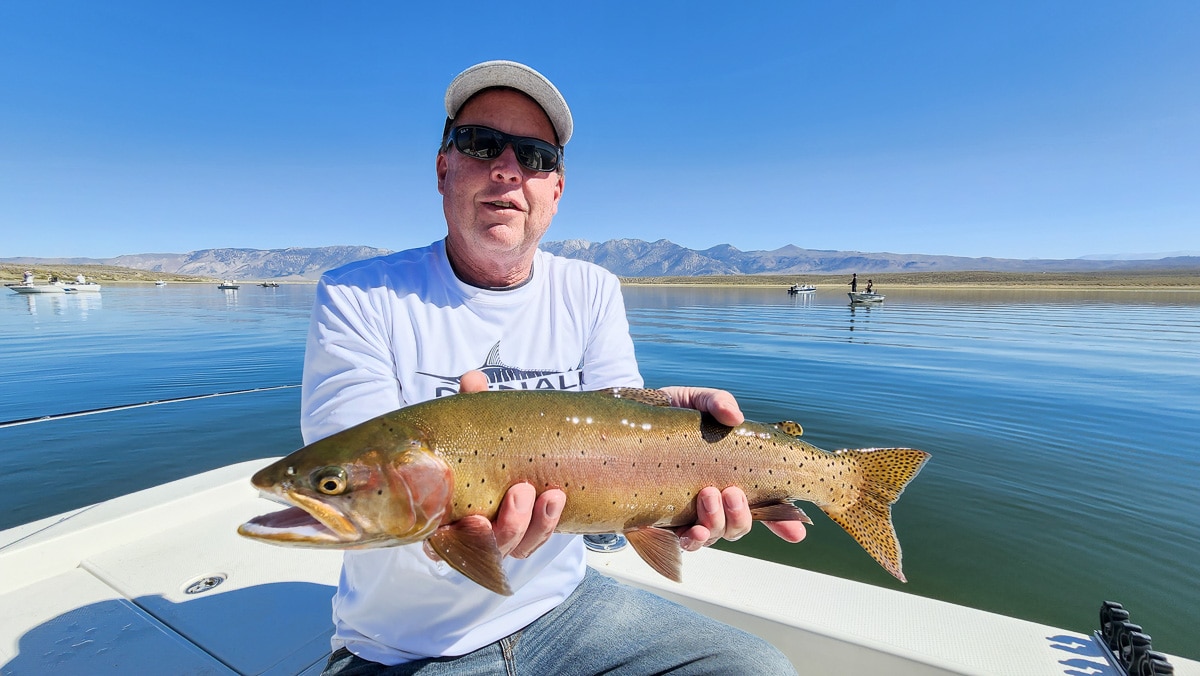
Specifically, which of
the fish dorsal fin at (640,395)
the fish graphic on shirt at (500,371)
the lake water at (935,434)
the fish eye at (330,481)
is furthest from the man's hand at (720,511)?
the lake water at (935,434)

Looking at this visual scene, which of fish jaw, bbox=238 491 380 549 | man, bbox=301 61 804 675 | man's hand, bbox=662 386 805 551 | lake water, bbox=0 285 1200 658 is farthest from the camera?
lake water, bbox=0 285 1200 658

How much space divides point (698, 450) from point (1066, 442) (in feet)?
42.0

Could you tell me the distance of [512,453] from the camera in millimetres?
2516

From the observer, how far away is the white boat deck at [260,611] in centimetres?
336

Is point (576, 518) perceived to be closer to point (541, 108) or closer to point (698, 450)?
point (698, 450)

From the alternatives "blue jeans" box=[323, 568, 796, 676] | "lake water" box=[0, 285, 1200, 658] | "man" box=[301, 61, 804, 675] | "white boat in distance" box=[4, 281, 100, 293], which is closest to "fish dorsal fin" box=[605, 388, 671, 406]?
"man" box=[301, 61, 804, 675]

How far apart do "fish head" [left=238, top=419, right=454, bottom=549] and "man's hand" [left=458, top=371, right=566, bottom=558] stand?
10.4 inches

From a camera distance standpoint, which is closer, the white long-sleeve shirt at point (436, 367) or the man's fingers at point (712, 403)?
the white long-sleeve shirt at point (436, 367)

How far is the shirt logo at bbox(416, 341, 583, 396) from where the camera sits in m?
3.14

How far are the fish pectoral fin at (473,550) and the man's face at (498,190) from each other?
63.8 inches

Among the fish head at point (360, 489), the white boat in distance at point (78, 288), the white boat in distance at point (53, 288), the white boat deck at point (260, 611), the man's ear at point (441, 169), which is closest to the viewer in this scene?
the fish head at point (360, 489)

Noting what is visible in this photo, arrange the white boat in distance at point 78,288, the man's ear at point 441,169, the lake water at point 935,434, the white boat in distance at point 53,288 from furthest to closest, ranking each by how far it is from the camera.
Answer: the white boat in distance at point 78,288 < the white boat in distance at point 53,288 < the lake water at point 935,434 < the man's ear at point 441,169

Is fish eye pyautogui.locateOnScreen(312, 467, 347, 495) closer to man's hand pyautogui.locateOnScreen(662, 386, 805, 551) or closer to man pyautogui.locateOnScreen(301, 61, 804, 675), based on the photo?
man pyautogui.locateOnScreen(301, 61, 804, 675)

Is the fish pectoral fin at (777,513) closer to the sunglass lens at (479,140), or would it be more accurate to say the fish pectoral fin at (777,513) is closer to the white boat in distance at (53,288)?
the sunglass lens at (479,140)
